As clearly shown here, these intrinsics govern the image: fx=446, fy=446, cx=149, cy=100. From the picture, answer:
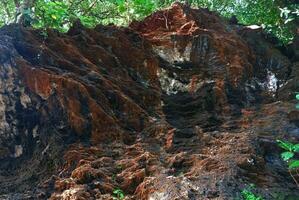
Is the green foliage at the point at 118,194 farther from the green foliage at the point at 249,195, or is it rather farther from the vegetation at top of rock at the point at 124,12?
the vegetation at top of rock at the point at 124,12

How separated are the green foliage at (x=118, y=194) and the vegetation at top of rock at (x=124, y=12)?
144 inches

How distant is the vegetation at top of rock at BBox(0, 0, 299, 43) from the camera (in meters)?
7.74

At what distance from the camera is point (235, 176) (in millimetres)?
5160

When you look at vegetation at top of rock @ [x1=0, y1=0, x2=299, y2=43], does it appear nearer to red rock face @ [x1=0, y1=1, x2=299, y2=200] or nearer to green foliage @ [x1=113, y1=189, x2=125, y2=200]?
red rock face @ [x1=0, y1=1, x2=299, y2=200]

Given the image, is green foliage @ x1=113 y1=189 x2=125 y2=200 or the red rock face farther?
the red rock face

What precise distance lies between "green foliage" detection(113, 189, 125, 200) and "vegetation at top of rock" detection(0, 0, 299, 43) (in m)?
3.65

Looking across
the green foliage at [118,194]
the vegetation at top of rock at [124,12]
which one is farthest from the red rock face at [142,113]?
the vegetation at top of rock at [124,12]

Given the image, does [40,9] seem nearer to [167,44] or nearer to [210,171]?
[167,44]

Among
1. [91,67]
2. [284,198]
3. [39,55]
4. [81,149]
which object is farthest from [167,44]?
[284,198]

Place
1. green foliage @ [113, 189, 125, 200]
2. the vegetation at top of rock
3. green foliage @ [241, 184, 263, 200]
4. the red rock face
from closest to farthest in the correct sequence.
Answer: green foliage @ [241, 184, 263, 200] → green foliage @ [113, 189, 125, 200] → the red rock face → the vegetation at top of rock

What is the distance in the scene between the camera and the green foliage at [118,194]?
16.4ft

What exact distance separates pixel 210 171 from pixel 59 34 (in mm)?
3395

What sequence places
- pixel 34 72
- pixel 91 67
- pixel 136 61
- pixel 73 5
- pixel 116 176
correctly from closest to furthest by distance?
pixel 116 176
pixel 34 72
pixel 91 67
pixel 136 61
pixel 73 5

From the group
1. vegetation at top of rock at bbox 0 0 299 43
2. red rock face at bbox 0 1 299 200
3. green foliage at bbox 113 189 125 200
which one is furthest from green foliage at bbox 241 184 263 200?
vegetation at top of rock at bbox 0 0 299 43
